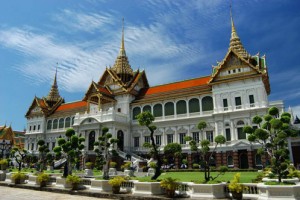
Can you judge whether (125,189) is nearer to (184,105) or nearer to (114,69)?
(184,105)

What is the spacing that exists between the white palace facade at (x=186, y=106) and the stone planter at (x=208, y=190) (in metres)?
19.9

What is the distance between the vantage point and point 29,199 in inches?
496

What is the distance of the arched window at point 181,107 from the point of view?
3688 centimetres

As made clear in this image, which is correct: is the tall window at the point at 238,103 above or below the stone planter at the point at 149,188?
above

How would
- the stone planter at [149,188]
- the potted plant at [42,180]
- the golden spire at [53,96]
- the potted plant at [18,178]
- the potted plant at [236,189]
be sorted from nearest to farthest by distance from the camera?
1. the potted plant at [236,189]
2. the stone planter at [149,188]
3. the potted plant at [42,180]
4. the potted plant at [18,178]
5. the golden spire at [53,96]

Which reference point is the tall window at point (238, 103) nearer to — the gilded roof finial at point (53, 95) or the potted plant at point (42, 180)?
the potted plant at point (42, 180)

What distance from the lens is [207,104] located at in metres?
35.0

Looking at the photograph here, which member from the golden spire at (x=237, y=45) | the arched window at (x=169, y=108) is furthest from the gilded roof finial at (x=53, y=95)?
the golden spire at (x=237, y=45)

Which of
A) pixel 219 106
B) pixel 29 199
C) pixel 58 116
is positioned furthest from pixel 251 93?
pixel 58 116

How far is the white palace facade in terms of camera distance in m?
31.1

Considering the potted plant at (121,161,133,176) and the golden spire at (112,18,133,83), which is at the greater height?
the golden spire at (112,18,133,83)

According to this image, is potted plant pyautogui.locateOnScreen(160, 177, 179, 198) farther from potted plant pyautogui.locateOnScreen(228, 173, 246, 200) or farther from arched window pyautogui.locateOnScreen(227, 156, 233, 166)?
arched window pyautogui.locateOnScreen(227, 156, 233, 166)

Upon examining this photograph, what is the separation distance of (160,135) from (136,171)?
9021mm

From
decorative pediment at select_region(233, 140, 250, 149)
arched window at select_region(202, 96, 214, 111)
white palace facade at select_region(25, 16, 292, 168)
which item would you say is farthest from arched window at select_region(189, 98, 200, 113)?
decorative pediment at select_region(233, 140, 250, 149)
